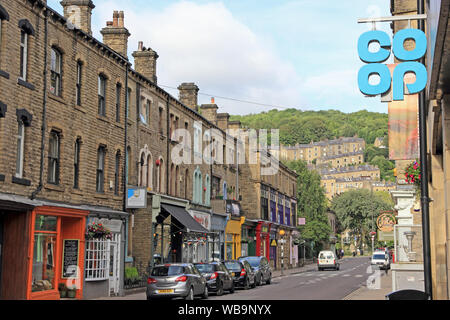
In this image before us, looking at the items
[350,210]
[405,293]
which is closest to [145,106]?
[405,293]

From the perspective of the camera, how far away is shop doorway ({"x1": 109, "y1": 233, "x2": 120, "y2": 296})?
84.3ft

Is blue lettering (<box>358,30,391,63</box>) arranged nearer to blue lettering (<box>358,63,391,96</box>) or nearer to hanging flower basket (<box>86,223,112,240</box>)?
blue lettering (<box>358,63,391,96</box>)

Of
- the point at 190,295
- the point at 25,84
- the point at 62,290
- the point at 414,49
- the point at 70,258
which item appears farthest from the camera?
the point at 70,258

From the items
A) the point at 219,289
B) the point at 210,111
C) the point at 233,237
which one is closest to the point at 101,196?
the point at 219,289

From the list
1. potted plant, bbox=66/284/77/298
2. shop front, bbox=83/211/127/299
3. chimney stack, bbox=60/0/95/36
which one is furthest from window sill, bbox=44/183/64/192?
chimney stack, bbox=60/0/95/36

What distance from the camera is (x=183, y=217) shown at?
33.0 metres

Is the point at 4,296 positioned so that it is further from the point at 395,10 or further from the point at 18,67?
the point at 395,10

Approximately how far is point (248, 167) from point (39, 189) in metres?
33.1

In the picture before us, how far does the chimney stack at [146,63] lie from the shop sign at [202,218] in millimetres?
8686

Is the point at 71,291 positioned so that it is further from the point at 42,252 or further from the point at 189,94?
the point at 189,94

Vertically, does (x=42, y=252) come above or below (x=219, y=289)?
above

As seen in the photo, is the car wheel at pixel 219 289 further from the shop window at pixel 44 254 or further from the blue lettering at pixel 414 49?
the blue lettering at pixel 414 49

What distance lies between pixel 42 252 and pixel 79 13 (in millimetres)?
10664

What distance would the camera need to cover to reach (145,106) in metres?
31.4
